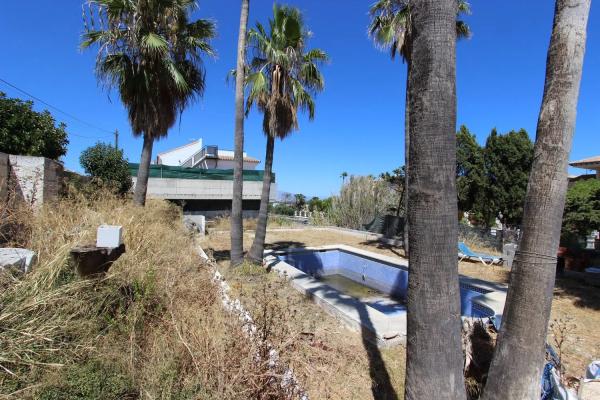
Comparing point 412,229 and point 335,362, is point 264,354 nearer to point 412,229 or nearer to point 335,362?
point 335,362

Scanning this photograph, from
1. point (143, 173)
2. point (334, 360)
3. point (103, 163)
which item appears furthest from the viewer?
point (103, 163)

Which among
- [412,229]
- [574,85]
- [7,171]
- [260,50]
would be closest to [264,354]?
[412,229]

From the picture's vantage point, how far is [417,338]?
2.13 metres

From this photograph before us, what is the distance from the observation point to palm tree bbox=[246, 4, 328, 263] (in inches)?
334

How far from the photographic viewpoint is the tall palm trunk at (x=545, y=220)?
102 inches

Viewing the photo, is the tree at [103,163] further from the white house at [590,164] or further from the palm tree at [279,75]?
the white house at [590,164]

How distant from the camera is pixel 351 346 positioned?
470 cm

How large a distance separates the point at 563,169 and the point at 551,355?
7.41ft

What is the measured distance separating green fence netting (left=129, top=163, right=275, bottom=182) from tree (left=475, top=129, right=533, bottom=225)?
13.4 meters

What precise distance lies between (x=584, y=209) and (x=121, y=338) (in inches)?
385

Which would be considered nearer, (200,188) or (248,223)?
(248,223)

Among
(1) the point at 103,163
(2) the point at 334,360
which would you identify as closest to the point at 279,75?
(2) the point at 334,360

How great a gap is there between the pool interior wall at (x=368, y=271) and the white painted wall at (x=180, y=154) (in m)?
31.3

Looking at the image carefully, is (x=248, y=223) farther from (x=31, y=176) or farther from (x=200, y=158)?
(x=200, y=158)
